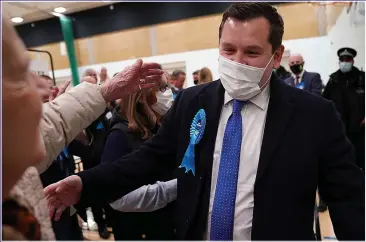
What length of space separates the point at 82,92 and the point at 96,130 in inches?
65.2

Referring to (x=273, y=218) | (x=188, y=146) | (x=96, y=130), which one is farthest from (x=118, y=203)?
(x=96, y=130)

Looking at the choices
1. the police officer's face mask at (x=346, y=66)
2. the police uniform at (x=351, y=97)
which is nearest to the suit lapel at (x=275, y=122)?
the police uniform at (x=351, y=97)

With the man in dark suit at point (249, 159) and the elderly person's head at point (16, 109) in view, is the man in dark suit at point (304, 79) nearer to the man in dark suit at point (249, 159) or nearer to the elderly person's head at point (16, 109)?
the man in dark suit at point (249, 159)

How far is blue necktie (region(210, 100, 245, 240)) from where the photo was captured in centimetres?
110

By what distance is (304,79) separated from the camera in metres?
4.17

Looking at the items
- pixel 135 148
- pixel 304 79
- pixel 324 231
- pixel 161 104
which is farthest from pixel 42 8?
pixel 324 231

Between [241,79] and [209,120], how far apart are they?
0.19 m

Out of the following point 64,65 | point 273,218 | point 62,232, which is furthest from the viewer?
point 64,65

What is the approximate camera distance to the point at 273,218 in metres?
1.05

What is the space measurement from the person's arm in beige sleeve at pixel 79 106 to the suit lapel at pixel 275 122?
→ 1.54 ft

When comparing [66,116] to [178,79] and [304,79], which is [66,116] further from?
[178,79]

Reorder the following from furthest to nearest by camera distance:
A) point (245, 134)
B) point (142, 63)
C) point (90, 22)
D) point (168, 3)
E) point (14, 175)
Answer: point (90, 22), point (168, 3), point (142, 63), point (245, 134), point (14, 175)

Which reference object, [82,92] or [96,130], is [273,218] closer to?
[82,92]

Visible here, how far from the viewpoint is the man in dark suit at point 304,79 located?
4036 millimetres
